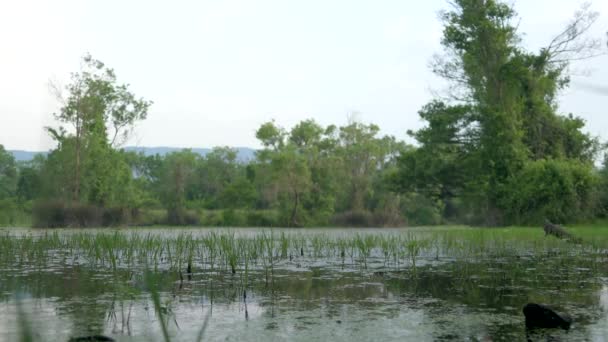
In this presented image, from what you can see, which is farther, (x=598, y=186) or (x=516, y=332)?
(x=598, y=186)

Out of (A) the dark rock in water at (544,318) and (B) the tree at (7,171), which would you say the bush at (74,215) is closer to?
(A) the dark rock in water at (544,318)

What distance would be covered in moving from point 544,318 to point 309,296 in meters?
2.79

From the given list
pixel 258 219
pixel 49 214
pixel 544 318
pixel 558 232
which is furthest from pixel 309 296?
pixel 258 219

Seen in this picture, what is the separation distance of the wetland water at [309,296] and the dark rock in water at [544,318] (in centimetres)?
9

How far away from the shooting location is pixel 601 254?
511 inches

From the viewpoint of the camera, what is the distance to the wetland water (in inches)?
217

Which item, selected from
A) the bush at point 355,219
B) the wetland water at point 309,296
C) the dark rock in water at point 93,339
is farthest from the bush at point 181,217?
the dark rock in water at point 93,339

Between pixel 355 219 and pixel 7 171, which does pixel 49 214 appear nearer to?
pixel 355 219

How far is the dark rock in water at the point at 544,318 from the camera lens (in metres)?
5.61

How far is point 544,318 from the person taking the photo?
18.7ft

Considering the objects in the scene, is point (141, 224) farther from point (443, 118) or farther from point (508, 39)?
point (508, 39)

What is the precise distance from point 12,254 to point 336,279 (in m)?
6.68

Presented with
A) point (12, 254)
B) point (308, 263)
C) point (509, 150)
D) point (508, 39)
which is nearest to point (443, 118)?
point (509, 150)

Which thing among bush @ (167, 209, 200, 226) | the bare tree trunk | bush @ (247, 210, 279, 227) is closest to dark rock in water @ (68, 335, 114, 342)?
bush @ (167, 209, 200, 226)
